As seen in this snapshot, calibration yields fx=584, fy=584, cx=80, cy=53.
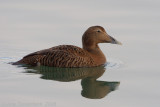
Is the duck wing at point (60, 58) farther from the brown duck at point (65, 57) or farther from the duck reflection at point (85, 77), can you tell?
the duck reflection at point (85, 77)

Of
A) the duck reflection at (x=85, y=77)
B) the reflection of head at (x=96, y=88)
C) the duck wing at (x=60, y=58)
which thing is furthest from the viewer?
the duck wing at (x=60, y=58)

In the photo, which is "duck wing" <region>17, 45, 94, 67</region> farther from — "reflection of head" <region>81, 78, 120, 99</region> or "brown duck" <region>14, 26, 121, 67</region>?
"reflection of head" <region>81, 78, 120, 99</region>

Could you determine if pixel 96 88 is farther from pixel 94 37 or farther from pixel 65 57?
pixel 94 37

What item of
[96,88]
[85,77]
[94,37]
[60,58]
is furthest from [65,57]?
[96,88]

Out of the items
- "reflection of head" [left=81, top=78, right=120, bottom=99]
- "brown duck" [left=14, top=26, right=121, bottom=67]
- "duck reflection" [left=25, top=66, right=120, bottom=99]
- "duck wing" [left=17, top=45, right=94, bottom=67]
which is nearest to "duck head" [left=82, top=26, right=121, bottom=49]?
"brown duck" [left=14, top=26, right=121, bottom=67]

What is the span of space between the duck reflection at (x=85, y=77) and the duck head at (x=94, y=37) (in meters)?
0.73

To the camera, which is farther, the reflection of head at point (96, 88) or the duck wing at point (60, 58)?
the duck wing at point (60, 58)

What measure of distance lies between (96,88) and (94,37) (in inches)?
106

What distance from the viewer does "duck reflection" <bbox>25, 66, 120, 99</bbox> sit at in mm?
10891

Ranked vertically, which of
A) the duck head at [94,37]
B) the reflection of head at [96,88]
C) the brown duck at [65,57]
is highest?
the duck head at [94,37]

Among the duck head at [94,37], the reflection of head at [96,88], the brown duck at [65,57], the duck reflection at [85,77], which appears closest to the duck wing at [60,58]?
the brown duck at [65,57]

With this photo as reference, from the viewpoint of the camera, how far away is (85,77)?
12.1m

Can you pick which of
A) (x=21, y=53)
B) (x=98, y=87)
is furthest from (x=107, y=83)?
(x=21, y=53)

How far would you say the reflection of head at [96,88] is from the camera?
10664 millimetres
